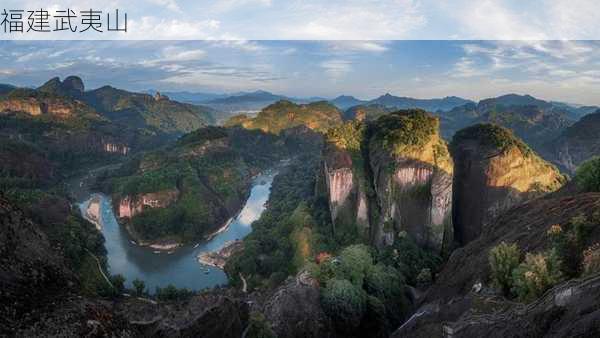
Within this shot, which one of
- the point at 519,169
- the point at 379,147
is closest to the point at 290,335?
the point at 379,147

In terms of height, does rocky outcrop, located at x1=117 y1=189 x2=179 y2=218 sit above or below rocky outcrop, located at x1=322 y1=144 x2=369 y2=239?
below

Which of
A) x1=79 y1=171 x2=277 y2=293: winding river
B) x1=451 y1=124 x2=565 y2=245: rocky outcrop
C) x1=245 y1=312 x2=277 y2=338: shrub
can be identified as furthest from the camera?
x1=79 y1=171 x2=277 y2=293: winding river

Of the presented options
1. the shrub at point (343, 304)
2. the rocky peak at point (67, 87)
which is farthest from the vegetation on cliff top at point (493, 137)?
the rocky peak at point (67, 87)

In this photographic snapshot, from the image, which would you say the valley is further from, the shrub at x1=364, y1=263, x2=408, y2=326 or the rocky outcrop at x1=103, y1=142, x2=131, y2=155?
the rocky outcrop at x1=103, y1=142, x2=131, y2=155

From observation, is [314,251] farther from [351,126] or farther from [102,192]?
[102,192]

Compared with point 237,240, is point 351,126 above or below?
above

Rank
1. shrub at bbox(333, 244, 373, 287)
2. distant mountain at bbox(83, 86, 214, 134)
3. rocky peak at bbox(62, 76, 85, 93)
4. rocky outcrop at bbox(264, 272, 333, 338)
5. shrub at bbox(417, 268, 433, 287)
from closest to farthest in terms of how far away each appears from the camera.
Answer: rocky outcrop at bbox(264, 272, 333, 338) < shrub at bbox(333, 244, 373, 287) < shrub at bbox(417, 268, 433, 287) < distant mountain at bbox(83, 86, 214, 134) < rocky peak at bbox(62, 76, 85, 93)

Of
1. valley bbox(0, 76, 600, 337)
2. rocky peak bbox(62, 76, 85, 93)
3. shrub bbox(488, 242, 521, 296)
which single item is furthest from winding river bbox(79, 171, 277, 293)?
rocky peak bbox(62, 76, 85, 93)
